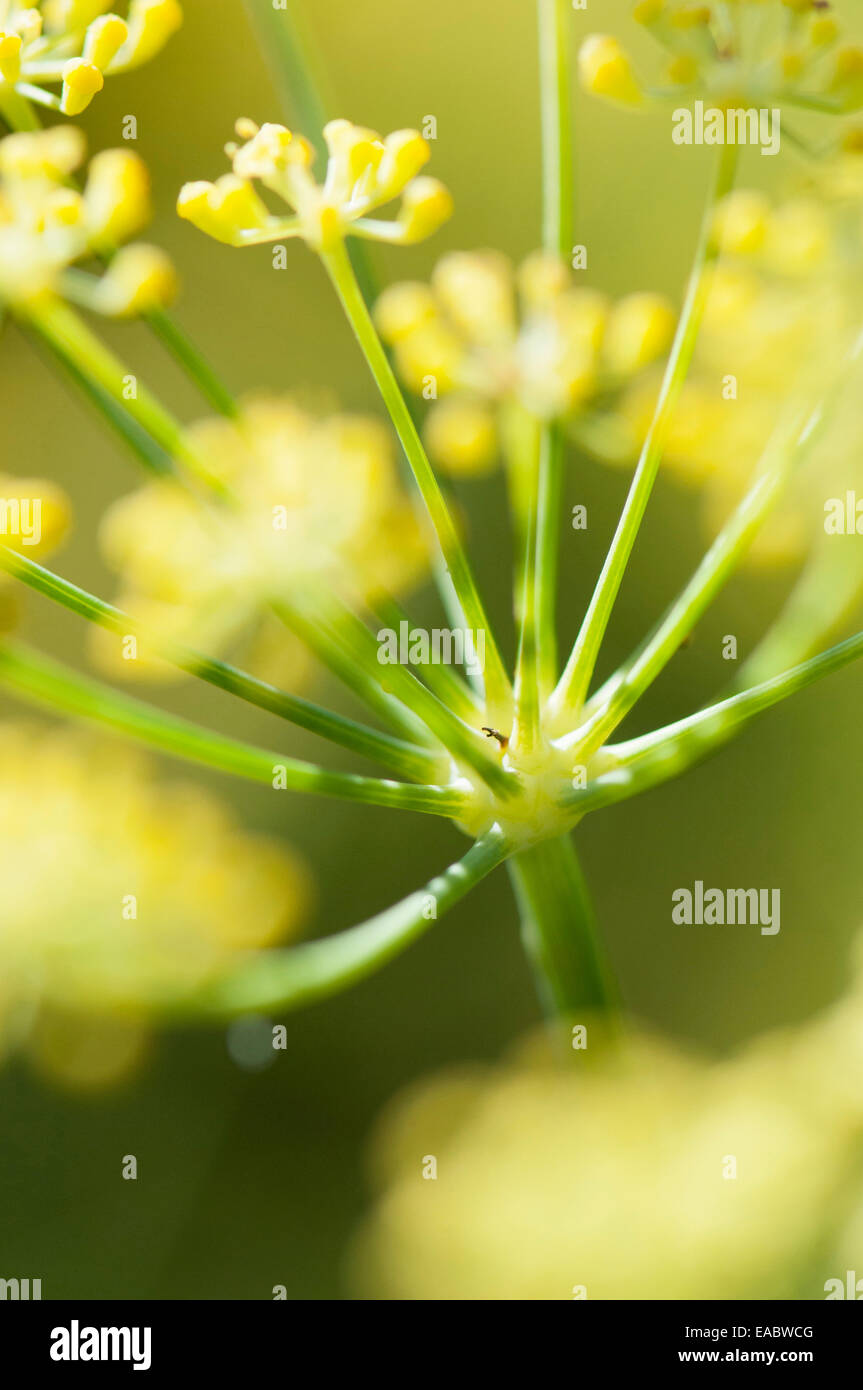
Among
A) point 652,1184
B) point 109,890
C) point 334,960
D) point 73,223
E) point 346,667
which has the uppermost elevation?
point 73,223

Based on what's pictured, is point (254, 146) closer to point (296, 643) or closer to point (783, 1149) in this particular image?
point (296, 643)

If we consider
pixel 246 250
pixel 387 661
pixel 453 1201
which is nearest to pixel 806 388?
pixel 387 661

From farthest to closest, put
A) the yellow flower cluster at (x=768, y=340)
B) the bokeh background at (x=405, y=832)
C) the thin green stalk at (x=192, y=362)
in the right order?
the bokeh background at (x=405, y=832) < the yellow flower cluster at (x=768, y=340) < the thin green stalk at (x=192, y=362)

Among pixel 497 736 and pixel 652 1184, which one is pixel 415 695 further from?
pixel 652 1184

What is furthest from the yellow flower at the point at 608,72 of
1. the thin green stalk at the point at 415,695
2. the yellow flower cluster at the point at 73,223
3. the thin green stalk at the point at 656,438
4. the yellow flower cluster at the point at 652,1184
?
the yellow flower cluster at the point at 652,1184

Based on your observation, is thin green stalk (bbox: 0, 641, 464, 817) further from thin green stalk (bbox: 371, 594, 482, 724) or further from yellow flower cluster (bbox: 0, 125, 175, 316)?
yellow flower cluster (bbox: 0, 125, 175, 316)

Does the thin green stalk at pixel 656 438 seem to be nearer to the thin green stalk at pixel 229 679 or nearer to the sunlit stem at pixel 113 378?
the thin green stalk at pixel 229 679

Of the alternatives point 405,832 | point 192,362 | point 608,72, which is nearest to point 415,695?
point 192,362
